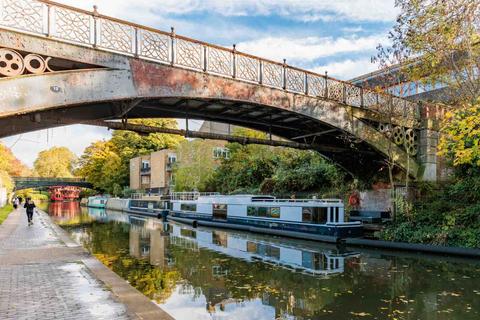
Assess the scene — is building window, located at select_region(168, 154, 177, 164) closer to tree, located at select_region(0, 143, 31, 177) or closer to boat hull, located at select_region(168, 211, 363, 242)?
tree, located at select_region(0, 143, 31, 177)

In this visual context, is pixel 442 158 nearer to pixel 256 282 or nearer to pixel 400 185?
pixel 400 185

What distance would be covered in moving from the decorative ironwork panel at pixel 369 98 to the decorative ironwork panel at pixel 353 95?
1.33 feet

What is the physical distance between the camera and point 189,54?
539 inches

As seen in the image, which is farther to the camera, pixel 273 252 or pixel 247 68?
pixel 273 252

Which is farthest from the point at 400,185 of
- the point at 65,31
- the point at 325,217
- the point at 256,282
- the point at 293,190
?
the point at 65,31

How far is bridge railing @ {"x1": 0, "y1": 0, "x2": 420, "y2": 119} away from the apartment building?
122 feet

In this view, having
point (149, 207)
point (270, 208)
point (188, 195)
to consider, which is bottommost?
point (149, 207)

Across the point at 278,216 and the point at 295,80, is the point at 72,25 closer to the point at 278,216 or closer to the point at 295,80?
the point at 295,80

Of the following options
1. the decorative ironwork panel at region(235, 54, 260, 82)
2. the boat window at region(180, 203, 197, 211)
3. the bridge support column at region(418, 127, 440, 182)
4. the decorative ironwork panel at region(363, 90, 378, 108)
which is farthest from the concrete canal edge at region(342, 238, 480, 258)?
the boat window at region(180, 203, 197, 211)

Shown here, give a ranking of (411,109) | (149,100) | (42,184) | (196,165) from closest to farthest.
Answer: (149,100) < (411,109) < (196,165) < (42,184)

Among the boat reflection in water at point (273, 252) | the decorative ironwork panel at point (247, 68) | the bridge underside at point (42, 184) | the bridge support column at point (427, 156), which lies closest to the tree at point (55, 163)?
the bridge underside at point (42, 184)

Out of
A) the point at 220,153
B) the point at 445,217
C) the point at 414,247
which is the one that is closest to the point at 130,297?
the point at 414,247

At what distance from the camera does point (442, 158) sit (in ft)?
71.2

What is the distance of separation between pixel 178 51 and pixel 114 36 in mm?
2343
